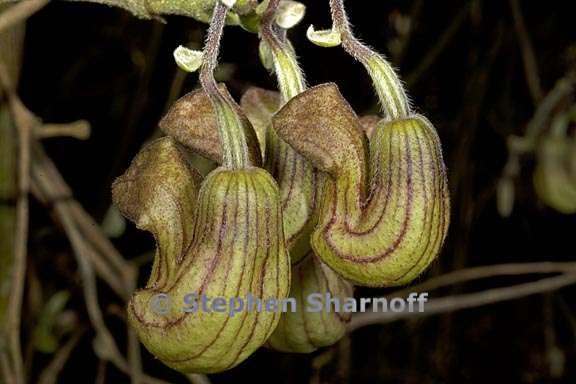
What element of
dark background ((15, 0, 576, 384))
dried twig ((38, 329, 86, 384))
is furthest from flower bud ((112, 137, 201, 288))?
dark background ((15, 0, 576, 384))

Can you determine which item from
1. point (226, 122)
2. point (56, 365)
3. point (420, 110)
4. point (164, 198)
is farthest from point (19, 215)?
point (420, 110)

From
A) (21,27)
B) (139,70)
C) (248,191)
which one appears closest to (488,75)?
(139,70)

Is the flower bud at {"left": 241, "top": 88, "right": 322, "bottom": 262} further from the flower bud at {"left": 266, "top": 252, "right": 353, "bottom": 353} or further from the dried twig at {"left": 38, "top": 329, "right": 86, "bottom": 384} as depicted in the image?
the dried twig at {"left": 38, "top": 329, "right": 86, "bottom": 384}

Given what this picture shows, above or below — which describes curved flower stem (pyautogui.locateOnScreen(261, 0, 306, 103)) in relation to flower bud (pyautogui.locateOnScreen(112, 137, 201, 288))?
above

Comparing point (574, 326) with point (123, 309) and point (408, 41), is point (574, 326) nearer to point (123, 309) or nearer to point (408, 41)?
point (408, 41)

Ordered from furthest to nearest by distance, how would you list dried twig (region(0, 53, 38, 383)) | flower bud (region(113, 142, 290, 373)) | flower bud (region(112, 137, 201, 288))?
dried twig (region(0, 53, 38, 383)) → flower bud (region(112, 137, 201, 288)) → flower bud (region(113, 142, 290, 373))

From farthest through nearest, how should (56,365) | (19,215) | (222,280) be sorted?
(56,365), (19,215), (222,280)

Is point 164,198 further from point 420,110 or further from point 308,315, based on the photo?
point 420,110
